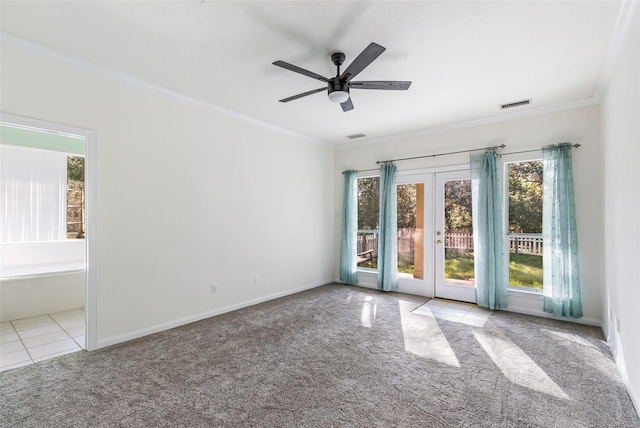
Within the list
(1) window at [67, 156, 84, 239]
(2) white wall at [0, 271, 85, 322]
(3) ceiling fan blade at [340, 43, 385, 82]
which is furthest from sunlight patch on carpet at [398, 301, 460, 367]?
(1) window at [67, 156, 84, 239]

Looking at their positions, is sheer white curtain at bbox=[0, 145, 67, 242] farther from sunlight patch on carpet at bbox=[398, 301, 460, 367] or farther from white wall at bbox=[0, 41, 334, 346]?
sunlight patch on carpet at bbox=[398, 301, 460, 367]

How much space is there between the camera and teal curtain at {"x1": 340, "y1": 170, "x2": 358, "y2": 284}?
19.2 feet

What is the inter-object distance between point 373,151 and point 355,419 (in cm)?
462

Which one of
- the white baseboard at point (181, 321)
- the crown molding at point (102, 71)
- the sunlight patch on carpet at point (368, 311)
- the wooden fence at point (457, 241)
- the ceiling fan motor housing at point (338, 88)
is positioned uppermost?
the crown molding at point (102, 71)

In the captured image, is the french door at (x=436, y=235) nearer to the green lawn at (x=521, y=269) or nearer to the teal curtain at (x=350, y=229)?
the green lawn at (x=521, y=269)

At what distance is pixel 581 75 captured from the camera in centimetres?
315

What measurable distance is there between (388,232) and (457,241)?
1.13m

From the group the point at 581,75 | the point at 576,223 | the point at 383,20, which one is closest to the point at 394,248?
the point at 576,223

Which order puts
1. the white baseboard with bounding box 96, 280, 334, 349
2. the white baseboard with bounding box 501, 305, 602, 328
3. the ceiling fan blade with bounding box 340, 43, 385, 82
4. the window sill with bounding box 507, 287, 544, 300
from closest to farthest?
the ceiling fan blade with bounding box 340, 43, 385, 82 → the white baseboard with bounding box 96, 280, 334, 349 → the white baseboard with bounding box 501, 305, 602, 328 → the window sill with bounding box 507, 287, 544, 300

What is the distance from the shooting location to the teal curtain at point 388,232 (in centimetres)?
537

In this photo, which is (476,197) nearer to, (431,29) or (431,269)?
(431,269)

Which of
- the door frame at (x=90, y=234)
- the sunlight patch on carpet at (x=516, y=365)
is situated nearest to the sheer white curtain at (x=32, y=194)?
the door frame at (x=90, y=234)

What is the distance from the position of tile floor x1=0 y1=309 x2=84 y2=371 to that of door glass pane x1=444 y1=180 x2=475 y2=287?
195 inches

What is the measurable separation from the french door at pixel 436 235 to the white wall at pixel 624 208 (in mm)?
1677
